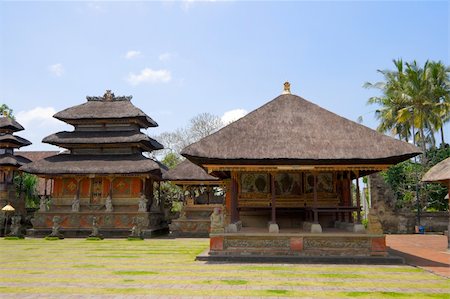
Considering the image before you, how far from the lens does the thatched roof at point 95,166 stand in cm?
2491

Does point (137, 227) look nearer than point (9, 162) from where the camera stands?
Yes

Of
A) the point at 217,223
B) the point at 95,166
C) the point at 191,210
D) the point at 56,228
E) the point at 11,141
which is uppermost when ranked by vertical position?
the point at 11,141

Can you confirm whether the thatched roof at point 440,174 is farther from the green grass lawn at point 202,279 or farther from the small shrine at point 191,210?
the small shrine at point 191,210

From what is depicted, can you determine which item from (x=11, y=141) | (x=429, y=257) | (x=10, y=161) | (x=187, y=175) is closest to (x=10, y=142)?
(x=11, y=141)

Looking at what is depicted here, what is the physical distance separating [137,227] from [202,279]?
14334 millimetres

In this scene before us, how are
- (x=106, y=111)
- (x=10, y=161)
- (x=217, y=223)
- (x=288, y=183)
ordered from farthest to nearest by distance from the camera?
1. (x=106, y=111)
2. (x=10, y=161)
3. (x=288, y=183)
4. (x=217, y=223)

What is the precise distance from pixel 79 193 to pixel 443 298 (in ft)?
77.3

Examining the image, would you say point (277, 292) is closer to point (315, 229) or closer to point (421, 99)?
point (315, 229)

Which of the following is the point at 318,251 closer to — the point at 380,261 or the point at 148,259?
A: the point at 380,261

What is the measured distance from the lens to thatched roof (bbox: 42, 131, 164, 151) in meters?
26.6

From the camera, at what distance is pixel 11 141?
95.7ft

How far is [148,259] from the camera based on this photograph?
538 inches

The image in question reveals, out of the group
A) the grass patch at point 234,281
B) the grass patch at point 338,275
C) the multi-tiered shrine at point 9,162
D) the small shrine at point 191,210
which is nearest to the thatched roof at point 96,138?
the small shrine at point 191,210

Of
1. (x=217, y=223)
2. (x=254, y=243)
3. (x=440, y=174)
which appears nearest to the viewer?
(x=254, y=243)
